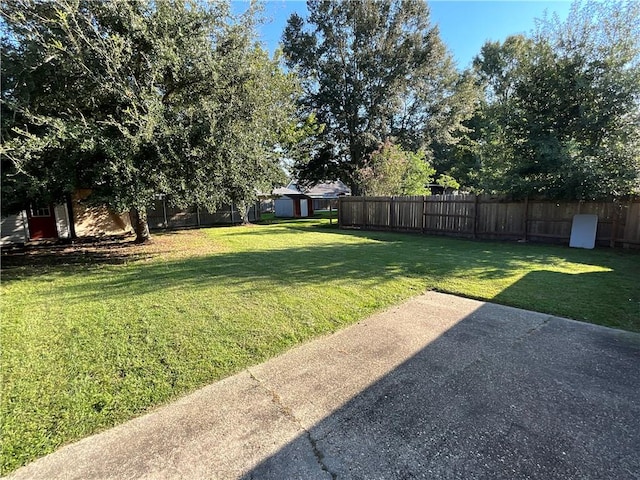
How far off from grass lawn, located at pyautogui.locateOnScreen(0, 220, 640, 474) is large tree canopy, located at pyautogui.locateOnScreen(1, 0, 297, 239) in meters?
1.87

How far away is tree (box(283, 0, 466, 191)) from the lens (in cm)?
2062

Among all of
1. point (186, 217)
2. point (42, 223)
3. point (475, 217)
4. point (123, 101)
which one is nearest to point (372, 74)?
point (475, 217)

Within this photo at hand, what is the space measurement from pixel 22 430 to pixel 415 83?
24073 mm

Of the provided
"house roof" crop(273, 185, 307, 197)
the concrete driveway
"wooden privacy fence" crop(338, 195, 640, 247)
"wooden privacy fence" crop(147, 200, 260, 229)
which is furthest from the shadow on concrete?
"house roof" crop(273, 185, 307, 197)

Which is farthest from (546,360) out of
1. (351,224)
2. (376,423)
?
(351,224)

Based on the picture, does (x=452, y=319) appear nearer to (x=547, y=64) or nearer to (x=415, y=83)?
(x=547, y=64)

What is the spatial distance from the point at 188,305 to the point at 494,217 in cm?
1084

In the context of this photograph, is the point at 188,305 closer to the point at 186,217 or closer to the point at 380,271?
the point at 380,271

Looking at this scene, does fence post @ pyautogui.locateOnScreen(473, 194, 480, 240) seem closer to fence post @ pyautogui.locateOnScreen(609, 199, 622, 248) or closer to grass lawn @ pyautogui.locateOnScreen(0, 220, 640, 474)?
grass lawn @ pyautogui.locateOnScreen(0, 220, 640, 474)

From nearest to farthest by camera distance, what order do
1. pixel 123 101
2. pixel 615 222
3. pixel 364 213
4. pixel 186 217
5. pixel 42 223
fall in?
1. pixel 123 101
2. pixel 615 222
3. pixel 42 223
4. pixel 364 213
5. pixel 186 217

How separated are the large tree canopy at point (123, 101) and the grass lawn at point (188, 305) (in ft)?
6.15

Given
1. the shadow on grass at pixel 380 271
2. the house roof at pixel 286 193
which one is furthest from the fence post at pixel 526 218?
the house roof at pixel 286 193

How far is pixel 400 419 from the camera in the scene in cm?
230

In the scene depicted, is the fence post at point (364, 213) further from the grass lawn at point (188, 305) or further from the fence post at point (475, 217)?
the grass lawn at point (188, 305)
